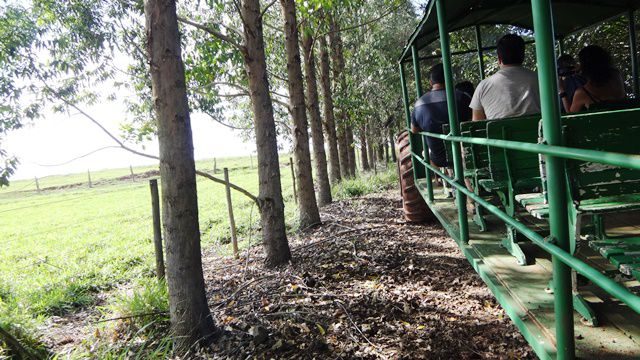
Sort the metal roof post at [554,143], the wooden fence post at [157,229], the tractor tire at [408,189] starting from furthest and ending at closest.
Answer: the tractor tire at [408,189] → the wooden fence post at [157,229] → the metal roof post at [554,143]

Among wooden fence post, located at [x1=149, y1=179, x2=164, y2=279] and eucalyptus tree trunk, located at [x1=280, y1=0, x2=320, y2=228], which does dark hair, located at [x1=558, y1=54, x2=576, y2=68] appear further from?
wooden fence post, located at [x1=149, y1=179, x2=164, y2=279]

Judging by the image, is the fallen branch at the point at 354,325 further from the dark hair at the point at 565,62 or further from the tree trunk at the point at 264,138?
the dark hair at the point at 565,62

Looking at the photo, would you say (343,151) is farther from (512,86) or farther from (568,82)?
(512,86)

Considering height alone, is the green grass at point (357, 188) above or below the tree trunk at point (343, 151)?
below

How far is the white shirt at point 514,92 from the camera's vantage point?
343 cm

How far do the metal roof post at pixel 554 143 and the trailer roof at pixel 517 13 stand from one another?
233cm

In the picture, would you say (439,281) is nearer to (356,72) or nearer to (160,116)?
(160,116)

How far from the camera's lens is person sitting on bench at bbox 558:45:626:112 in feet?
12.1

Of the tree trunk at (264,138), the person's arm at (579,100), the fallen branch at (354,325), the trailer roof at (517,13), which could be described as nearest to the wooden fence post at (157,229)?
the tree trunk at (264,138)

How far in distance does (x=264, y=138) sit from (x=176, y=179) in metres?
2.09

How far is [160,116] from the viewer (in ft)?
10.7

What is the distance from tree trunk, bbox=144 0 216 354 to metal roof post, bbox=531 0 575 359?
8.46ft

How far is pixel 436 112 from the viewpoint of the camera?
189 inches

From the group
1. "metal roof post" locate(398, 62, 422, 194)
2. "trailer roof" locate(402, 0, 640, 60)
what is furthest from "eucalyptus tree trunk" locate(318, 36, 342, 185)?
"trailer roof" locate(402, 0, 640, 60)
